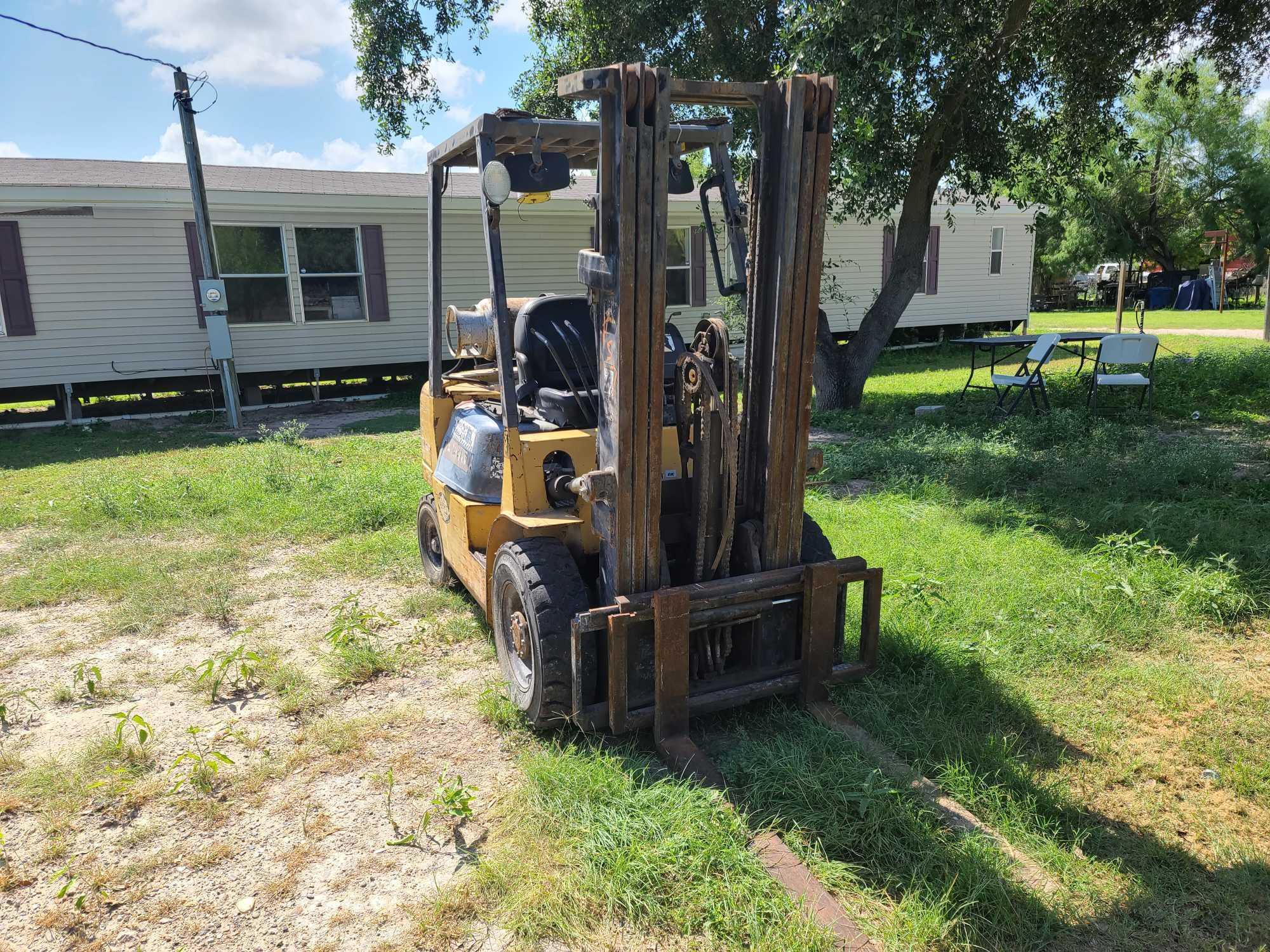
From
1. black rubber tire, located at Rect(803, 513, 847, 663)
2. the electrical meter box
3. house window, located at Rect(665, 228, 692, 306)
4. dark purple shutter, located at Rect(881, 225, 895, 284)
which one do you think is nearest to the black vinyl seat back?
black rubber tire, located at Rect(803, 513, 847, 663)

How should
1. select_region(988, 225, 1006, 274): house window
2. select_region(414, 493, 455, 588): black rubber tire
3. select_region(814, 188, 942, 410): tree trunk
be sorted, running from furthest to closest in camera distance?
select_region(988, 225, 1006, 274): house window
select_region(814, 188, 942, 410): tree trunk
select_region(414, 493, 455, 588): black rubber tire

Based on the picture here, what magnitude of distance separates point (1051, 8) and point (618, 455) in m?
9.36

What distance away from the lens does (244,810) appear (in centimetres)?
312

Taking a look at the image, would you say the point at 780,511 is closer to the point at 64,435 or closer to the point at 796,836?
the point at 796,836

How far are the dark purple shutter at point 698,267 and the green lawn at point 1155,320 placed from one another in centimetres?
1085

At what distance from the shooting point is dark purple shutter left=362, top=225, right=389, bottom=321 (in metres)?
13.3

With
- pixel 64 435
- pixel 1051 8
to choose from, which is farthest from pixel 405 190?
pixel 1051 8

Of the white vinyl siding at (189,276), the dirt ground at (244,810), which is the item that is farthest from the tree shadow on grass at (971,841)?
the white vinyl siding at (189,276)

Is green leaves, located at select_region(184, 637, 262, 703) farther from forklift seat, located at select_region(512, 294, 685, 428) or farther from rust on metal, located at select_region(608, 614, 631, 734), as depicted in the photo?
rust on metal, located at select_region(608, 614, 631, 734)

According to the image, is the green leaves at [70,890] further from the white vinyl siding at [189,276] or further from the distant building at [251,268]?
the distant building at [251,268]

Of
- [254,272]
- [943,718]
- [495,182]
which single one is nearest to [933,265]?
[254,272]

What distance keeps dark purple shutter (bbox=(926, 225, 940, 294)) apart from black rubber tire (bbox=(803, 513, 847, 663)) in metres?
16.1

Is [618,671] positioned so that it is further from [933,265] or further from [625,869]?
[933,265]

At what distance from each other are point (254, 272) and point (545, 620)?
11.5 meters
